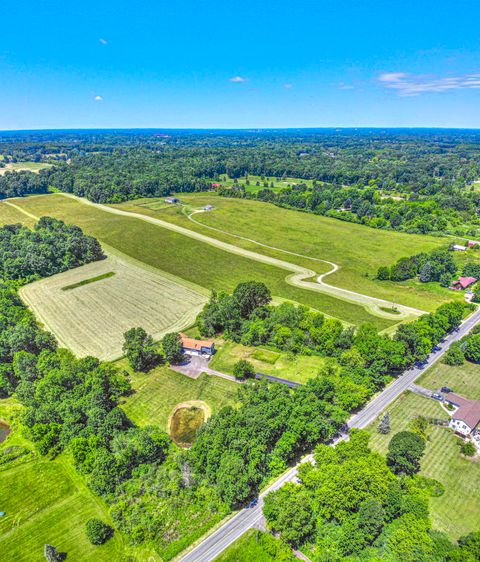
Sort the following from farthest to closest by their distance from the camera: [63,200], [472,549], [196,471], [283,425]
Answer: [63,200] < [283,425] < [196,471] < [472,549]

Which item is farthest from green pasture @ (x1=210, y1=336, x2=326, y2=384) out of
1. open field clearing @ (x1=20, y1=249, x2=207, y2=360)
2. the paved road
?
open field clearing @ (x1=20, y1=249, x2=207, y2=360)

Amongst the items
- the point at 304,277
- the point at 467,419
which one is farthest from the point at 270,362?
the point at 304,277

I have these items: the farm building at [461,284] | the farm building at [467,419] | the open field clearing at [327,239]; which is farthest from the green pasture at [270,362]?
the farm building at [461,284]

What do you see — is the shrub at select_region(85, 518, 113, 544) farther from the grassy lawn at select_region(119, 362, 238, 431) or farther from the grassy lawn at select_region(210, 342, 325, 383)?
the grassy lawn at select_region(210, 342, 325, 383)

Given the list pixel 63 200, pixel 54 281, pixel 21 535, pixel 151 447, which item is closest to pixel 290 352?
pixel 151 447

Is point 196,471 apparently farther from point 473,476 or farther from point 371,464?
point 473,476
